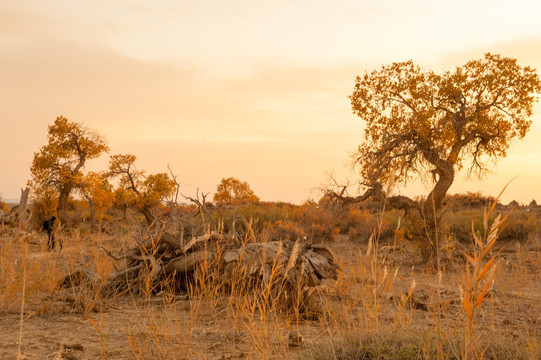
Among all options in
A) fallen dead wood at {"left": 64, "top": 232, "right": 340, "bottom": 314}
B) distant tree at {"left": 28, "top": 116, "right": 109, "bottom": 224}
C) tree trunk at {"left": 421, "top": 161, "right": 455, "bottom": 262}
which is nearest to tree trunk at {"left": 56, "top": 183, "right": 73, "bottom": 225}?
distant tree at {"left": 28, "top": 116, "right": 109, "bottom": 224}

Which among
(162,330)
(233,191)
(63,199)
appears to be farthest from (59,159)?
(162,330)

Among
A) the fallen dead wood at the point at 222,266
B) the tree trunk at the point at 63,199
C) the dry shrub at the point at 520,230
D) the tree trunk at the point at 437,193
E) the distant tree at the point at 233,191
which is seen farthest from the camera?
the distant tree at the point at 233,191

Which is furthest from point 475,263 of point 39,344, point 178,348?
point 39,344

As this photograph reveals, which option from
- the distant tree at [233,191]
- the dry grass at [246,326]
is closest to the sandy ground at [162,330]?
the dry grass at [246,326]

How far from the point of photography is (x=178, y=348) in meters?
3.75

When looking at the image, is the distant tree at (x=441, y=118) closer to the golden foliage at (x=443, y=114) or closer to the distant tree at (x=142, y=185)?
the golden foliage at (x=443, y=114)

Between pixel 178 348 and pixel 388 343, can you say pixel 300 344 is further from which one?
pixel 178 348

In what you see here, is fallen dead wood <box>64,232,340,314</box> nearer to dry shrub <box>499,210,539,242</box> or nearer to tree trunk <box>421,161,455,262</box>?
tree trunk <box>421,161,455,262</box>

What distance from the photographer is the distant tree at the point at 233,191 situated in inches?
1305

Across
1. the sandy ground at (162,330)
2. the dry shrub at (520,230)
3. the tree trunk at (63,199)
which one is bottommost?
the sandy ground at (162,330)

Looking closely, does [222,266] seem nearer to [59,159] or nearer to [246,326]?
[246,326]

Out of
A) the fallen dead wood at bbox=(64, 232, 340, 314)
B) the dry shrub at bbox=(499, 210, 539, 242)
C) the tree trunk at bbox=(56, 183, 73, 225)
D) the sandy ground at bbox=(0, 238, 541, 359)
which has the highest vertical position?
the tree trunk at bbox=(56, 183, 73, 225)

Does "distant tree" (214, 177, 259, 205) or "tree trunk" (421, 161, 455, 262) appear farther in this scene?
"distant tree" (214, 177, 259, 205)

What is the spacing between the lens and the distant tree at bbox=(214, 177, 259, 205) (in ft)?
109
